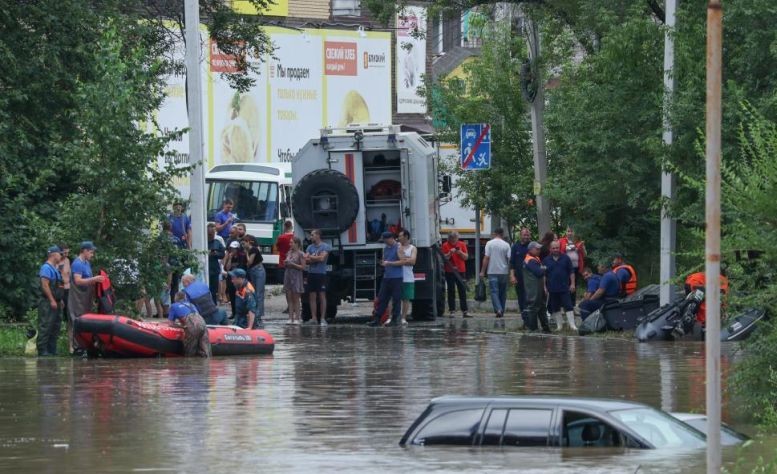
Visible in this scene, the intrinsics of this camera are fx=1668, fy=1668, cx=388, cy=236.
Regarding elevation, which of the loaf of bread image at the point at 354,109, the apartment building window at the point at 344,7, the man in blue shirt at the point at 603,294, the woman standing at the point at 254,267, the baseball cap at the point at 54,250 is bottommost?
the man in blue shirt at the point at 603,294

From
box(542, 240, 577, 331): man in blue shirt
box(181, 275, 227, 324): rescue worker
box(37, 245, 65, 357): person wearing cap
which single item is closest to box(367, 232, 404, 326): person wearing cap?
box(542, 240, 577, 331): man in blue shirt

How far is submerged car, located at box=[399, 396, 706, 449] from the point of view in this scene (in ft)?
40.7

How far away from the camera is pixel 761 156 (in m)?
16.3

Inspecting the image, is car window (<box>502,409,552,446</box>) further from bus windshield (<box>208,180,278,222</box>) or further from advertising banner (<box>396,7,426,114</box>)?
advertising banner (<box>396,7,426,114</box>)

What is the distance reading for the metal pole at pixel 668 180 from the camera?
26.0m

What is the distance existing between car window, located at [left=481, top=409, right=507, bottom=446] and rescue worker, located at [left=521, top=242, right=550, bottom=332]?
48.6 feet

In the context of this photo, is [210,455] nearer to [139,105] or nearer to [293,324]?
[139,105]

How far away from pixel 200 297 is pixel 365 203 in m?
7.24

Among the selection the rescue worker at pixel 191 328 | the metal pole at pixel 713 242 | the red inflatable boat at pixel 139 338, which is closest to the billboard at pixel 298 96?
the red inflatable boat at pixel 139 338

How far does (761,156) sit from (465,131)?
55.5 feet

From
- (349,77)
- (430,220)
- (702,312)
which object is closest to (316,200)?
(430,220)

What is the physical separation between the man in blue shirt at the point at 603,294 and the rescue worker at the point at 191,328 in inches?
296

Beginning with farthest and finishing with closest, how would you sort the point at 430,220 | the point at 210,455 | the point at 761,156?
the point at 430,220
the point at 761,156
the point at 210,455

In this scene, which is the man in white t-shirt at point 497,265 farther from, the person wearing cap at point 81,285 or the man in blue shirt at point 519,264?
the person wearing cap at point 81,285
